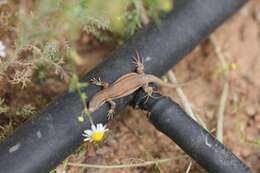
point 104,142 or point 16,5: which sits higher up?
point 16,5

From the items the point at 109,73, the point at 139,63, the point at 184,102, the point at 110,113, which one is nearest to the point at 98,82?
the point at 109,73

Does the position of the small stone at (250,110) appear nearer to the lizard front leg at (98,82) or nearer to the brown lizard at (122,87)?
the brown lizard at (122,87)

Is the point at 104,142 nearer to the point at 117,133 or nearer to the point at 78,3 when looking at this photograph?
the point at 117,133

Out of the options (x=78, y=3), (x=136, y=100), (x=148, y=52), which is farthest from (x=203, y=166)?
(x=78, y=3)

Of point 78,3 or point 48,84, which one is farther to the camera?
point 48,84

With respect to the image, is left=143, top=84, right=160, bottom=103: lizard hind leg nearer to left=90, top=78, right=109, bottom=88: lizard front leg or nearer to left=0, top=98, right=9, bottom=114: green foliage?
left=90, top=78, right=109, bottom=88: lizard front leg

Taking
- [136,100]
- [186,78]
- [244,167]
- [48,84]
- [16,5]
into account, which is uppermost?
[16,5]

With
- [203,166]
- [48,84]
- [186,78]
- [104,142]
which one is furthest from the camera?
[186,78]

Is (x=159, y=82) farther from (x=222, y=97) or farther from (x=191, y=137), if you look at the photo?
(x=222, y=97)

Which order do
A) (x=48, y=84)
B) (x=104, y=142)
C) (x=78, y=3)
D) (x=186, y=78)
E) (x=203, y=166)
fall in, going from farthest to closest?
(x=186, y=78) < (x=48, y=84) < (x=104, y=142) < (x=203, y=166) < (x=78, y=3)
